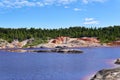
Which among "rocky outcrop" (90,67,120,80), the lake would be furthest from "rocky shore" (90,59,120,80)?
the lake

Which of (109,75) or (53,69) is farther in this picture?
(53,69)

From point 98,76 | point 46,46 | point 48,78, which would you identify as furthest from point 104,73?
point 46,46

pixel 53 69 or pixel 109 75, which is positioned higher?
pixel 109 75

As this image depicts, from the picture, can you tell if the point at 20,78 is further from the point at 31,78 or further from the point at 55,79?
the point at 55,79

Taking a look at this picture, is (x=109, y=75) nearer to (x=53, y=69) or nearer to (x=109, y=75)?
(x=109, y=75)

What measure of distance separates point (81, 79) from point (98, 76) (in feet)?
26.1

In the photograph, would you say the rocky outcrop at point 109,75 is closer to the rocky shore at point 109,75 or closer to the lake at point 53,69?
the rocky shore at point 109,75

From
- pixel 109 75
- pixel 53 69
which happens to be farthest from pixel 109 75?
pixel 53 69

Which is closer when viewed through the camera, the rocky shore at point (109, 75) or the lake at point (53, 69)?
the rocky shore at point (109, 75)

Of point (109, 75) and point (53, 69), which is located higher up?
point (109, 75)

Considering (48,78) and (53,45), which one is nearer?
(48,78)

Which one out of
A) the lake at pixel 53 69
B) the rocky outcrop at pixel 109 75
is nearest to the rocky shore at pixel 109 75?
the rocky outcrop at pixel 109 75

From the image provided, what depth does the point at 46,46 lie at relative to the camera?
643 feet

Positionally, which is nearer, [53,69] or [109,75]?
[109,75]
